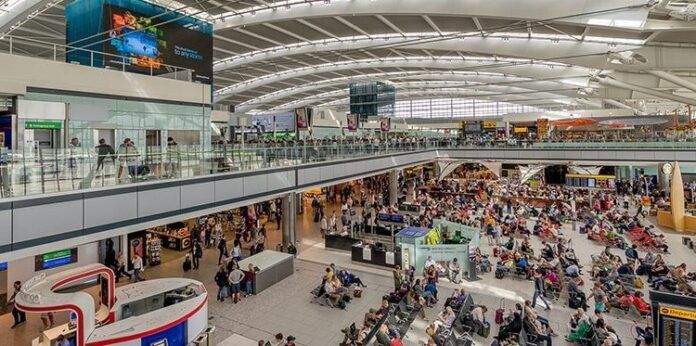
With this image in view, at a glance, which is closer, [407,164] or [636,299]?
[636,299]

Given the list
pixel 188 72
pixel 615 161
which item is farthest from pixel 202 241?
pixel 615 161

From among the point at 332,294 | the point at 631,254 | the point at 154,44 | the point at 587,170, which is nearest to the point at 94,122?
the point at 154,44

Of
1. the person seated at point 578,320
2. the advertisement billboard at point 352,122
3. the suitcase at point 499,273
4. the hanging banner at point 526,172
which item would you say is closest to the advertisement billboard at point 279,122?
the advertisement billboard at point 352,122

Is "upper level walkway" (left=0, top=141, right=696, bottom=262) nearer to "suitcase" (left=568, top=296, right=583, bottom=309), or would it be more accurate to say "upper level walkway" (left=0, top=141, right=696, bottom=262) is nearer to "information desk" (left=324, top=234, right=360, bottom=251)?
"information desk" (left=324, top=234, right=360, bottom=251)

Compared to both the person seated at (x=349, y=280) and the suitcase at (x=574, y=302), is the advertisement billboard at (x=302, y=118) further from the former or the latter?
the suitcase at (x=574, y=302)

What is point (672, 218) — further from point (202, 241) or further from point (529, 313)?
point (202, 241)

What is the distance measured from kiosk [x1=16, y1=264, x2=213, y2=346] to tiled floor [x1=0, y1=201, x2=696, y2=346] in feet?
4.46

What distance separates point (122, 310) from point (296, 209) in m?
12.2

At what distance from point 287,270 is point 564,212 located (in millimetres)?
18516

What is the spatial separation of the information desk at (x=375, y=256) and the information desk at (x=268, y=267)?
279 cm

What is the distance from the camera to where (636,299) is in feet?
34.8

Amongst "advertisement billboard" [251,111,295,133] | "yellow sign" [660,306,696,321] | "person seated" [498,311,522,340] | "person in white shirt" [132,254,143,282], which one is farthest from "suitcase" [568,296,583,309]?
"advertisement billboard" [251,111,295,133]

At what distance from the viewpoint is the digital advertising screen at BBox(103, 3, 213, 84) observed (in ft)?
58.7

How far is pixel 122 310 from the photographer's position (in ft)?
28.7
